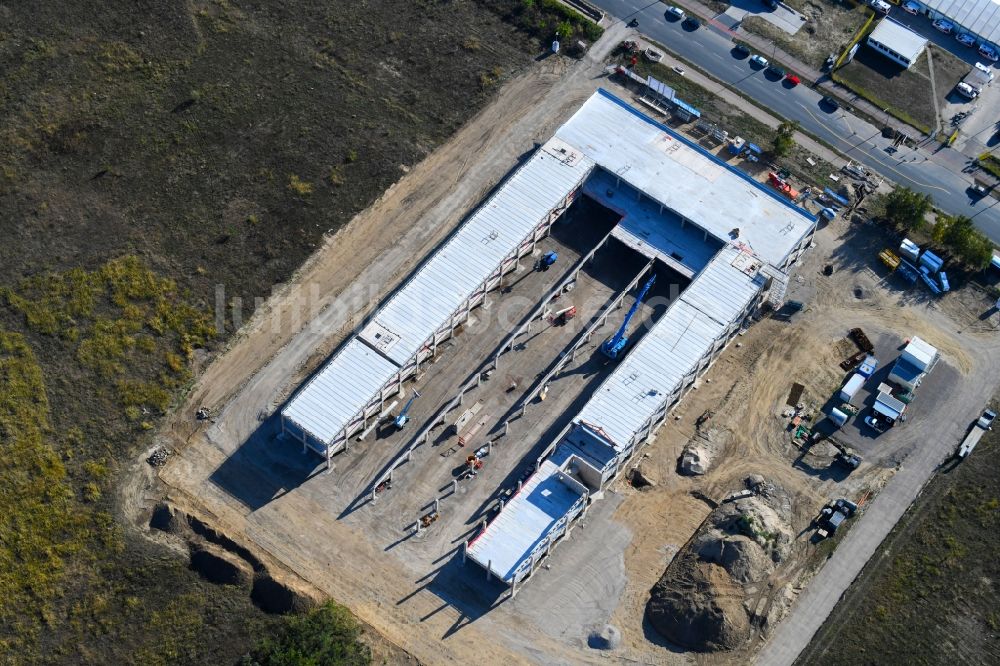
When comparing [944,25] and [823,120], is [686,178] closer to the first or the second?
[823,120]

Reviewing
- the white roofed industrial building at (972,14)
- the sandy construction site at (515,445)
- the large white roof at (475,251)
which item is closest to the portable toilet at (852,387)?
the sandy construction site at (515,445)

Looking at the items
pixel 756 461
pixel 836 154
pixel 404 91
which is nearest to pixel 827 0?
pixel 836 154

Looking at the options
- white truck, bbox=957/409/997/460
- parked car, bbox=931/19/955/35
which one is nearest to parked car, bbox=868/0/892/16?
parked car, bbox=931/19/955/35

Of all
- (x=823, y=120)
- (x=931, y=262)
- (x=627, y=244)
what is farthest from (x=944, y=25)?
(x=627, y=244)

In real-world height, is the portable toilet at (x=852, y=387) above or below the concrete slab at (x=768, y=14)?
below

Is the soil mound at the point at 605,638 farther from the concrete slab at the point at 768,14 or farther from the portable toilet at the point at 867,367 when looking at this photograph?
the concrete slab at the point at 768,14

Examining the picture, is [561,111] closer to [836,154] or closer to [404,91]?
[404,91]

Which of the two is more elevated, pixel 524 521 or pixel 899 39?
pixel 899 39
